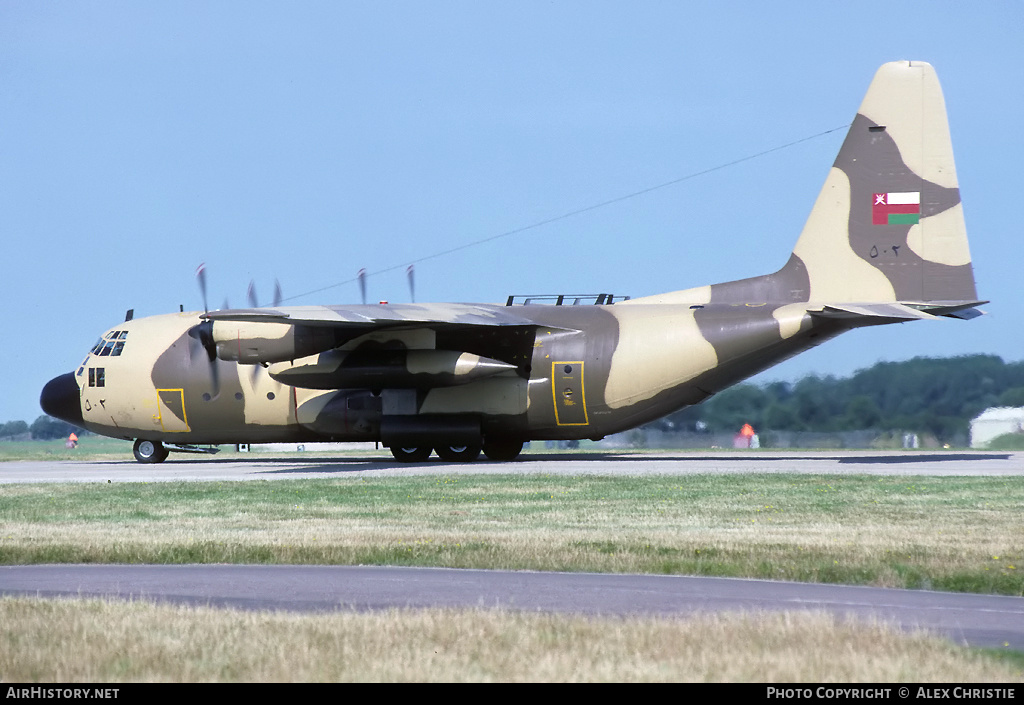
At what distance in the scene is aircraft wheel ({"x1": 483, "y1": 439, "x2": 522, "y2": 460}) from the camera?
3369 cm

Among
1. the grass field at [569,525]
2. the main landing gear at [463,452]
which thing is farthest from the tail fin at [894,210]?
the main landing gear at [463,452]

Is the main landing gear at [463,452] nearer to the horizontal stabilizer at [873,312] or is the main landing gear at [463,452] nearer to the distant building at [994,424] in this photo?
the horizontal stabilizer at [873,312]

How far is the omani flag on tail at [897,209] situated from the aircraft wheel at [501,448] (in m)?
11.8

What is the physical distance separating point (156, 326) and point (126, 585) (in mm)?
23312

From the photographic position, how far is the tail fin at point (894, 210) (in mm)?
28953

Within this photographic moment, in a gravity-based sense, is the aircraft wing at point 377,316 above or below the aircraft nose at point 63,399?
above

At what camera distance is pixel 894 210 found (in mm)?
29438

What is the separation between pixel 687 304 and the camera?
31312mm

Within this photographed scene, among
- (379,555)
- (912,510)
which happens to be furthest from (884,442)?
(379,555)

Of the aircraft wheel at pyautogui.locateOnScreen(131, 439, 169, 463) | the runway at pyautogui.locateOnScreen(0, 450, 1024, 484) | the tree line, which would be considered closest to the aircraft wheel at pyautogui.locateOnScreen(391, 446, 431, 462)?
the runway at pyautogui.locateOnScreen(0, 450, 1024, 484)

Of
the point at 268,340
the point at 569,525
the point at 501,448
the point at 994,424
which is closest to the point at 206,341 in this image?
the point at 268,340

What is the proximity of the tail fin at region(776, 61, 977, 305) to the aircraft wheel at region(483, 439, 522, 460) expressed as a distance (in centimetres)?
946

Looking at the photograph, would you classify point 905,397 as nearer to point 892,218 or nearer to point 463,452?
point 892,218
